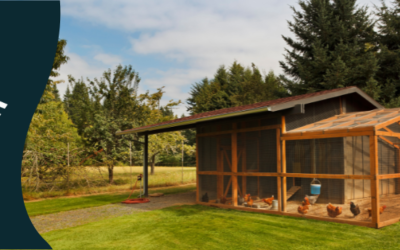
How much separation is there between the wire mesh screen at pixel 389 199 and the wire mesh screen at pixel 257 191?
8.09 ft

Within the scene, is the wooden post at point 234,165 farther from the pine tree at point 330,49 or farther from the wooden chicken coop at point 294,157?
the pine tree at point 330,49

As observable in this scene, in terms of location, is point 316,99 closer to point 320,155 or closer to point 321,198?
point 320,155

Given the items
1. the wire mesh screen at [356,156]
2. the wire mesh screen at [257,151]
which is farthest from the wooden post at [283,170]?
the wire mesh screen at [356,156]

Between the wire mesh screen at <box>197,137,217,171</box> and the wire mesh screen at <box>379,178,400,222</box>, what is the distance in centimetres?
450

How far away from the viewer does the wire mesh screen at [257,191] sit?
798cm

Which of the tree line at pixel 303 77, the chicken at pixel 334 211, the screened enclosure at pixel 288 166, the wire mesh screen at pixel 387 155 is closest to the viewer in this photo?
the chicken at pixel 334 211

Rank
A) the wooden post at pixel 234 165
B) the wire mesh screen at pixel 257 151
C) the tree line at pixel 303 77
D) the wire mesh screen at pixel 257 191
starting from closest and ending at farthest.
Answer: the wire mesh screen at pixel 257 151, the wire mesh screen at pixel 257 191, the wooden post at pixel 234 165, the tree line at pixel 303 77

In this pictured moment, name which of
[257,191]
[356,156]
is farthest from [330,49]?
[257,191]

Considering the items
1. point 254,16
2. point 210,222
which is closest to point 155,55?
point 254,16

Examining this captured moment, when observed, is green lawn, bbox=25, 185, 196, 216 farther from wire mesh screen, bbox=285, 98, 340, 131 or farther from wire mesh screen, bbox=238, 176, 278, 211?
wire mesh screen, bbox=285, 98, 340, 131

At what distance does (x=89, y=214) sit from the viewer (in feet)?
27.1

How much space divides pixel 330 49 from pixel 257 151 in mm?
12567

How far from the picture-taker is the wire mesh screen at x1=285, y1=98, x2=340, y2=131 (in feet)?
25.2

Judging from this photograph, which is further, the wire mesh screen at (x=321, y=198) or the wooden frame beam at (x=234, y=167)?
the wooden frame beam at (x=234, y=167)
